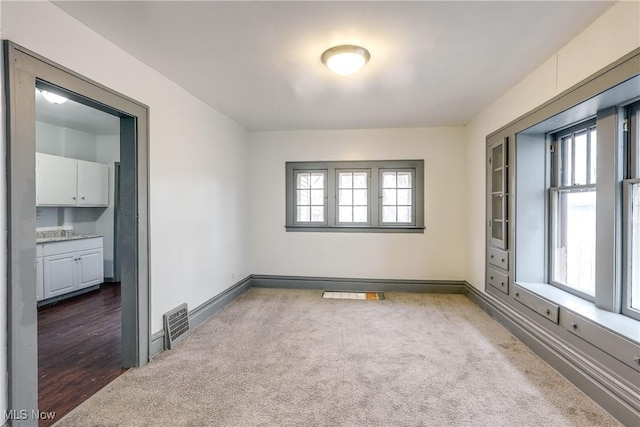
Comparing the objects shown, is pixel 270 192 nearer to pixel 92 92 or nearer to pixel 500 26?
pixel 92 92

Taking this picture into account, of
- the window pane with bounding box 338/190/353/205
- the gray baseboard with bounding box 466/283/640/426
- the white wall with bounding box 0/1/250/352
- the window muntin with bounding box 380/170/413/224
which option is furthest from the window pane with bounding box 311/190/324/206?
the gray baseboard with bounding box 466/283/640/426

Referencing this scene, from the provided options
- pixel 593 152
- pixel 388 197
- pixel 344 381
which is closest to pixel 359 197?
pixel 388 197

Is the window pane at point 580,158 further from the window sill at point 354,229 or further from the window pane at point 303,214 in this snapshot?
the window pane at point 303,214

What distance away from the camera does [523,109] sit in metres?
2.97

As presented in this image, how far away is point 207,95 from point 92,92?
54.6 inches

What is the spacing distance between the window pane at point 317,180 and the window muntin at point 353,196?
283 mm

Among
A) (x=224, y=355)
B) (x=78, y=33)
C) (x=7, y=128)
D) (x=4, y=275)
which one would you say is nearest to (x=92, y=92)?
(x=78, y=33)

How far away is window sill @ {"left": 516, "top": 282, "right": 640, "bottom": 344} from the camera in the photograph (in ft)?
6.50

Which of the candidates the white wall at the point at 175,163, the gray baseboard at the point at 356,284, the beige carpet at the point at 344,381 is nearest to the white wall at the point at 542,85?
the gray baseboard at the point at 356,284

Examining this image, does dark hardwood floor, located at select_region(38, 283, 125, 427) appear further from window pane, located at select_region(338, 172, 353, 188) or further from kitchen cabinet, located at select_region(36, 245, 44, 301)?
window pane, located at select_region(338, 172, 353, 188)

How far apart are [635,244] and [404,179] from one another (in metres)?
2.96

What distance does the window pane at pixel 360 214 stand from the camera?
16.3 ft

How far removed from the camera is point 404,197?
4.89 metres

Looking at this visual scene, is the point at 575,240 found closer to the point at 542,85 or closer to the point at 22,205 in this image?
the point at 542,85
